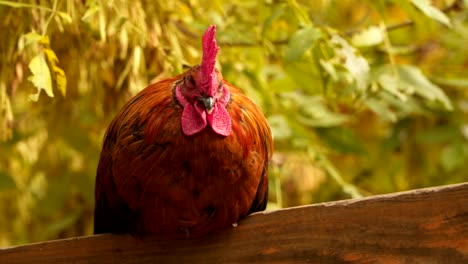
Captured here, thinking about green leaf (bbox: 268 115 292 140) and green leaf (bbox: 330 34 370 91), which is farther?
green leaf (bbox: 268 115 292 140)

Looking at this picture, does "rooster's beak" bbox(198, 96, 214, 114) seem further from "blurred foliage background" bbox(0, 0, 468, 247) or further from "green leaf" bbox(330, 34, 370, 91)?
"green leaf" bbox(330, 34, 370, 91)

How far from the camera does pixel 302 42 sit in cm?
167

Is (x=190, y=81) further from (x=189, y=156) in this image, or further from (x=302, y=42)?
(x=302, y=42)

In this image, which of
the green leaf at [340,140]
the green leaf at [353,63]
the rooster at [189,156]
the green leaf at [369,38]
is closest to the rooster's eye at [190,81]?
the rooster at [189,156]

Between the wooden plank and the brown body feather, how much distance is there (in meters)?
0.04

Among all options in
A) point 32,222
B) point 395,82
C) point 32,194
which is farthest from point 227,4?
point 32,222

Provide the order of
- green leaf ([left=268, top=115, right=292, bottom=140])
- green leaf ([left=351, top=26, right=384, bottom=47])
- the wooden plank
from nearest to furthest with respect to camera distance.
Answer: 1. the wooden plank
2. green leaf ([left=351, top=26, right=384, bottom=47])
3. green leaf ([left=268, top=115, right=292, bottom=140])

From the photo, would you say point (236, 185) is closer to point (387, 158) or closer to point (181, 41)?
point (181, 41)

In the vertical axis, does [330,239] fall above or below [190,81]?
below

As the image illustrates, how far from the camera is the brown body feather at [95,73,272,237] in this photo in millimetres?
1369

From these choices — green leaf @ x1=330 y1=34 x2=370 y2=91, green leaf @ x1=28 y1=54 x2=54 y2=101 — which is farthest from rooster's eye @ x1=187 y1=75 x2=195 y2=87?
green leaf @ x1=330 y1=34 x2=370 y2=91

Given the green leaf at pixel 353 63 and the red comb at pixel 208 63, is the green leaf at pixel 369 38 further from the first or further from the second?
the red comb at pixel 208 63

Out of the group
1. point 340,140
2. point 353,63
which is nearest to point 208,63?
point 353,63

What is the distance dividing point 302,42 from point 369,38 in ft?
1.14
